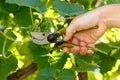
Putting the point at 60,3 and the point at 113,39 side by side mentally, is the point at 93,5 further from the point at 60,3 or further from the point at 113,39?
the point at 60,3

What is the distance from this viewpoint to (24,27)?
4.78ft

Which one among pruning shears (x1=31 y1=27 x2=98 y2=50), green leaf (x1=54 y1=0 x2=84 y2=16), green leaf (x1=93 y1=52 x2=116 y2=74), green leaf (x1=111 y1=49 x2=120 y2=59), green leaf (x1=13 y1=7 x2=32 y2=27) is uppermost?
green leaf (x1=54 y1=0 x2=84 y2=16)

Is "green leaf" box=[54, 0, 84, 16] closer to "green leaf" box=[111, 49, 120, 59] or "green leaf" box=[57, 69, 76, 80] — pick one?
"green leaf" box=[57, 69, 76, 80]

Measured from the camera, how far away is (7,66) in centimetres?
147

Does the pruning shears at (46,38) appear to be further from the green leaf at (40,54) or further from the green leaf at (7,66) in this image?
the green leaf at (7,66)

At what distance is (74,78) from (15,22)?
36 centimetres

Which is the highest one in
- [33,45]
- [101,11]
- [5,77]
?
[101,11]

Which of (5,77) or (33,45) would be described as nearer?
(33,45)

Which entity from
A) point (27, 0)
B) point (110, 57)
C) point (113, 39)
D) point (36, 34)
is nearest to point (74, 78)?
point (36, 34)

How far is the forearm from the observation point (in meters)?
1.33

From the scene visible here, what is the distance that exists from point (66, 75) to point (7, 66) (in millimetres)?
292

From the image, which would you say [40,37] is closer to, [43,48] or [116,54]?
[43,48]

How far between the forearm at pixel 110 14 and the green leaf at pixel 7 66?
367 mm

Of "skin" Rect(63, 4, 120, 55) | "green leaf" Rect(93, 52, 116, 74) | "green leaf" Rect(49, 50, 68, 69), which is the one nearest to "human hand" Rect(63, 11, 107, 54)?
"skin" Rect(63, 4, 120, 55)
